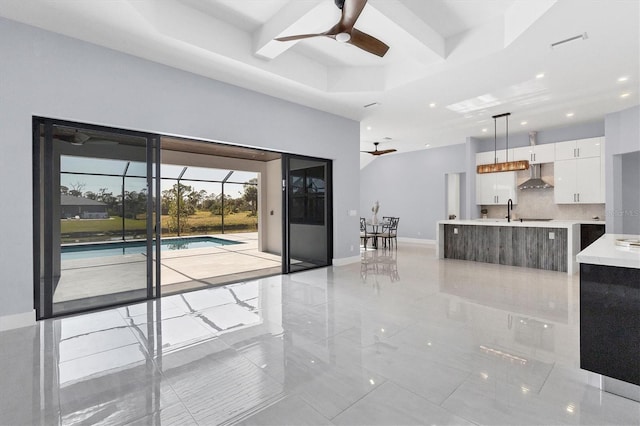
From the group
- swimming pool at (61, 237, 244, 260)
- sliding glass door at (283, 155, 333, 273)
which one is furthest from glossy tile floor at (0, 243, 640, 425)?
sliding glass door at (283, 155, 333, 273)

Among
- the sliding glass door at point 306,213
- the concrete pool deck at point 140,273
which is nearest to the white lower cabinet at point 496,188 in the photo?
the sliding glass door at point 306,213

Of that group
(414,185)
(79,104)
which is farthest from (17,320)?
(414,185)

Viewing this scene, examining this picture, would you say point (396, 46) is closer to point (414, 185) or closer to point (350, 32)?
point (350, 32)

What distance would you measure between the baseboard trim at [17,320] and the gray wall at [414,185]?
31.7 feet

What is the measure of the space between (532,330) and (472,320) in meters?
0.53

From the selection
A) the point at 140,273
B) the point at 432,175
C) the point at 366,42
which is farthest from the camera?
the point at 432,175

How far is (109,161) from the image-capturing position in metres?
3.87

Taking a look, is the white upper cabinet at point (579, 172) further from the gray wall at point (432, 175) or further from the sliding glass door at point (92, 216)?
the sliding glass door at point (92, 216)

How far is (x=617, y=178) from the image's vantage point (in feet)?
21.6

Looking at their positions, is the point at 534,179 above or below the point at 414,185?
below

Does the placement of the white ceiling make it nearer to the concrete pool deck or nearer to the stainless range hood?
the stainless range hood

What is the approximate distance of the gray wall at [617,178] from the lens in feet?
21.1

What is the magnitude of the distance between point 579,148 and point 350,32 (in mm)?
7126

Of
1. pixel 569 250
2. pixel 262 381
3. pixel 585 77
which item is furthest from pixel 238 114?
pixel 569 250
